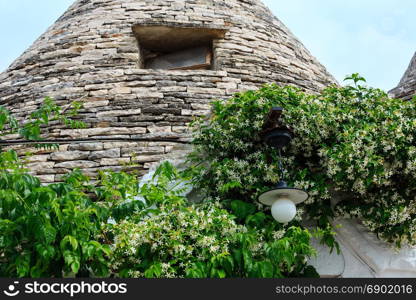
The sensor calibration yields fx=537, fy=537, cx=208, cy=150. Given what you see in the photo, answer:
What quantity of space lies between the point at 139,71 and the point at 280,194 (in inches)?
92.1

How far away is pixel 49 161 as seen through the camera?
4.44 meters

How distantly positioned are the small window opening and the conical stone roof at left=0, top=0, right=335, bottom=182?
0.01m

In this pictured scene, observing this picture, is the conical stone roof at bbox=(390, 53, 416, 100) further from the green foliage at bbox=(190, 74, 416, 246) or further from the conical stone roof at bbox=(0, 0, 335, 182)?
the green foliage at bbox=(190, 74, 416, 246)

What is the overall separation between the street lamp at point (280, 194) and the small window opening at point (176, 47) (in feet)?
7.15

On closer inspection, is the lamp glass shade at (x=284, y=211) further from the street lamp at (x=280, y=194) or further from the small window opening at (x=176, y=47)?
the small window opening at (x=176, y=47)

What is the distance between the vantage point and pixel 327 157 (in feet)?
12.2

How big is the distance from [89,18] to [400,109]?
3.51m

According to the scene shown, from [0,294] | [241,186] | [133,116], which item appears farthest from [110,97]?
[0,294]

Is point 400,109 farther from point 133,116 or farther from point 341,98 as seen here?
point 133,116

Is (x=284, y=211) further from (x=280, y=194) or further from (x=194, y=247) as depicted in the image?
(x=194, y=247)

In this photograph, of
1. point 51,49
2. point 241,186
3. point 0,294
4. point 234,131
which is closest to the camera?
point 0,294

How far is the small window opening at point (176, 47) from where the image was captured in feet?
18.5

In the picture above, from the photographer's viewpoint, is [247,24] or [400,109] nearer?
[400,109]

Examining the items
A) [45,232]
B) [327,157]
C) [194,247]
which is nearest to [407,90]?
[327,157]
